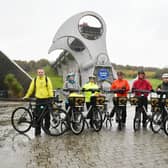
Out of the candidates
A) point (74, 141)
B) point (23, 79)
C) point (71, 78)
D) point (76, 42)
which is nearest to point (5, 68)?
point (23, 79)

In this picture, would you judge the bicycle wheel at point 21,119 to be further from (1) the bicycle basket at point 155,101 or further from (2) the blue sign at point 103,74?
(2) the blue sign at point 103,74

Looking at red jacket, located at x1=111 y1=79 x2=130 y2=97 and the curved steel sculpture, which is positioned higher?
the curved steel sculpture

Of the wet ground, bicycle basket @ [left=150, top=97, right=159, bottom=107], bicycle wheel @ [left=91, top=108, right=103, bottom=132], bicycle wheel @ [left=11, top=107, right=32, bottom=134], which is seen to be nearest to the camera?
the wet ground

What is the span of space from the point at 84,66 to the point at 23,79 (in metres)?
7.68

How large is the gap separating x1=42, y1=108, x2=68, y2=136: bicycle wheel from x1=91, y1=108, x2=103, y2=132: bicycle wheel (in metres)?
0.93

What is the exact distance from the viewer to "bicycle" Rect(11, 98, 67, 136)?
8.48m

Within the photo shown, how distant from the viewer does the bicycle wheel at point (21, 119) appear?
28.3 ft

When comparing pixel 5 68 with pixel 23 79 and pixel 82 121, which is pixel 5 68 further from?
pixel 82 121

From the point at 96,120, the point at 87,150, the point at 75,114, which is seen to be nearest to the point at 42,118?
the point at 75,114

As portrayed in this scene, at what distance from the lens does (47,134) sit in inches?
336

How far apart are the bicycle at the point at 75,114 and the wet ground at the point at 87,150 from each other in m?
0.20

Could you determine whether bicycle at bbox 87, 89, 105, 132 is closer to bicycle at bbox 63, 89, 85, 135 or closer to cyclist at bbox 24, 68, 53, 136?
bicycle at bbox 63, 89, 85, 135

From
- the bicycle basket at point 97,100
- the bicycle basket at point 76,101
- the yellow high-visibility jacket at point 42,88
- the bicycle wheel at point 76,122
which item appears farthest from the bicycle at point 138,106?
the yellow high-visibility jacket at point 42,88

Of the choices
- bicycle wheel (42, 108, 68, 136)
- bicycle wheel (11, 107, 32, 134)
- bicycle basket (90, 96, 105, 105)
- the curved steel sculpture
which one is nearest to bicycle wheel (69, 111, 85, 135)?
bicycle wheel (42, 108, 68, 136)
